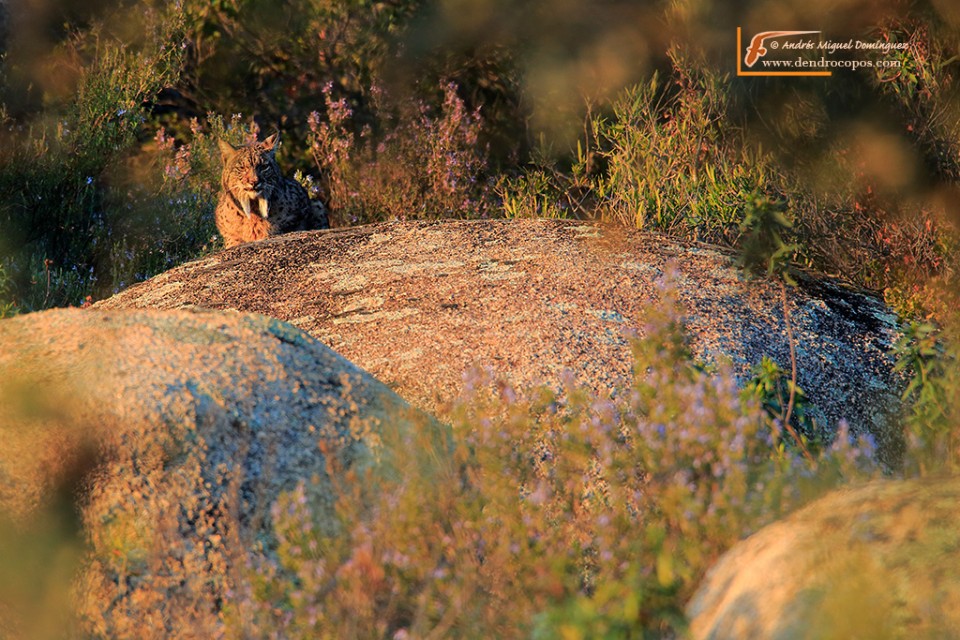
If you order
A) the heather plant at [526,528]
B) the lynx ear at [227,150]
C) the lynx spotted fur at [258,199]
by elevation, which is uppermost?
the lynx ear at [227,150]

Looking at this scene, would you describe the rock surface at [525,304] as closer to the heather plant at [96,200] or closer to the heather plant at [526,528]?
the heather plant at [526,528]

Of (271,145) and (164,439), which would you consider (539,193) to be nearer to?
(271,145)

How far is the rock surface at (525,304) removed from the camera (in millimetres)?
4160

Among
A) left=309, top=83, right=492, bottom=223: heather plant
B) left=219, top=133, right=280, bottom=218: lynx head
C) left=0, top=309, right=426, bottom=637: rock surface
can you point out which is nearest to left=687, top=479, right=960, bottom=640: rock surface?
left=0, top=309, right=426, bottom=637: rock surface

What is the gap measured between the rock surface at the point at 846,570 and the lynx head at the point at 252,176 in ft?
16.4

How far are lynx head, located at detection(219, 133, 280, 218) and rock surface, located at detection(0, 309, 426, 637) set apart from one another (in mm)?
3623

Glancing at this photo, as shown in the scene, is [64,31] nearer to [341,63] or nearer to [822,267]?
[341,63]

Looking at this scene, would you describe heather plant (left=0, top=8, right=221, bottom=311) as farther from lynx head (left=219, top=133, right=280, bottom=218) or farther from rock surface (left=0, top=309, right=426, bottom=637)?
rock surface (left=0, top=309, right=426, bottom=637)

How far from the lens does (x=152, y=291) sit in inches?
211

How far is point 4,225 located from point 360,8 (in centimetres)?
434

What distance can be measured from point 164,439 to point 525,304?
1960mm

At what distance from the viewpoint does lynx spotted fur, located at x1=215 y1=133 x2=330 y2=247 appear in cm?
692

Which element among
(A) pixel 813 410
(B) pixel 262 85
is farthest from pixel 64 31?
(A) pixel 813 410

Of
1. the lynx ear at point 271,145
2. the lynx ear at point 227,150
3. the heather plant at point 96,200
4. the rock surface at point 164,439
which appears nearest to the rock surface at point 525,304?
the rock surface at point 164,439
